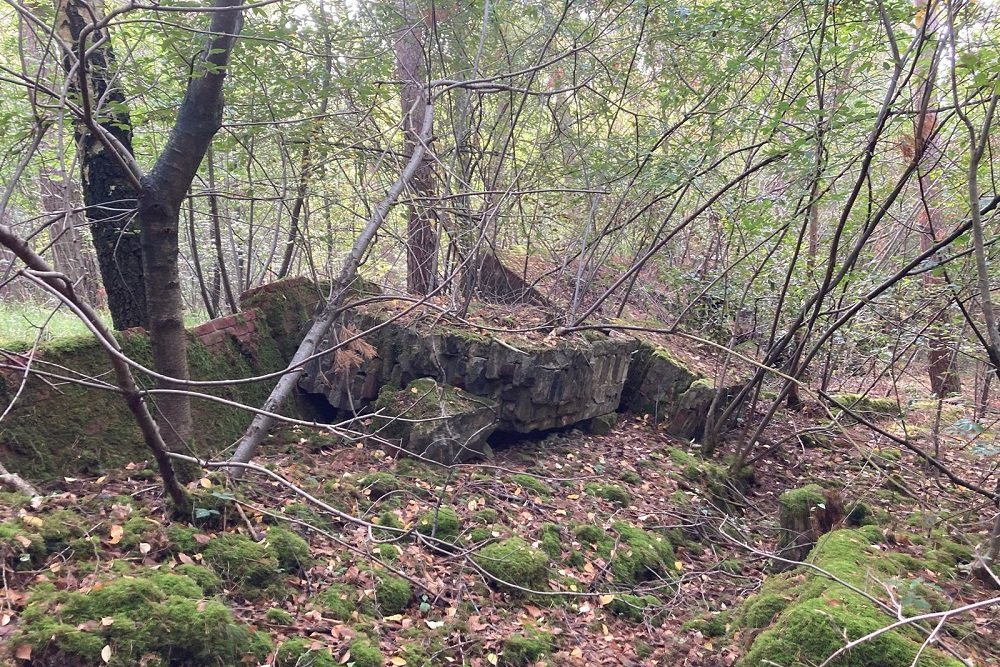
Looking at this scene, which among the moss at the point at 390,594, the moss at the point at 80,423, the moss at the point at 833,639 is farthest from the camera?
the moss at the point at 80,423

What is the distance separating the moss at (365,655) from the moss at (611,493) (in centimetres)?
296

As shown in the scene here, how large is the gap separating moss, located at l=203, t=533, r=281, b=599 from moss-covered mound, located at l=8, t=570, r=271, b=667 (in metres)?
0.34

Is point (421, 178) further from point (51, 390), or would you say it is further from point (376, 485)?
point (51, 390)

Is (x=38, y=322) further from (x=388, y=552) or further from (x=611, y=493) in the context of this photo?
(x=611, y=493)

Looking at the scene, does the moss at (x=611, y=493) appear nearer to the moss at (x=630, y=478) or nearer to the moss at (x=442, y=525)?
the moss at (x=630, y=478)

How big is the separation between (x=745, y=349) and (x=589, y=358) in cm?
245

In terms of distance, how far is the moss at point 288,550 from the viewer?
331cm

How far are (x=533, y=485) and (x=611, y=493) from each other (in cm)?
75

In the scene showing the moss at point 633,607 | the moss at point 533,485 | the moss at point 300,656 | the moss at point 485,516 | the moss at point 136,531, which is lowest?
the moss at point 633,607

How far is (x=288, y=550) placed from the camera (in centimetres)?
338

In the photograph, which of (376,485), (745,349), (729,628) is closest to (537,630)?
(729,628)

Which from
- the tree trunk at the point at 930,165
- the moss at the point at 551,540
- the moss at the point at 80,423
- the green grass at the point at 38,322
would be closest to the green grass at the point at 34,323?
the green grass at the point at 38,322

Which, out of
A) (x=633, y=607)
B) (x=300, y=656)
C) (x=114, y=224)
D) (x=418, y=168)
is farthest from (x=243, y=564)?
(x=418, y=168)

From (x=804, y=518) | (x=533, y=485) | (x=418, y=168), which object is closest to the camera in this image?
(x=804, y=518)
